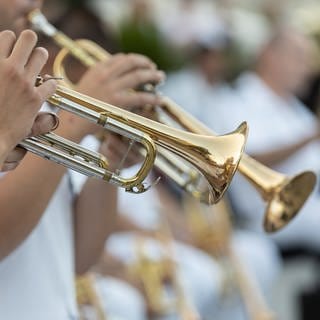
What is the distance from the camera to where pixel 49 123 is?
195 cm

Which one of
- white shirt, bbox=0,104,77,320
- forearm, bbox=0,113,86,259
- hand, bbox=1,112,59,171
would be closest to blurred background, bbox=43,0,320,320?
white shirt, bbox=0,104,77,320

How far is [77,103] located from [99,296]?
1.30m

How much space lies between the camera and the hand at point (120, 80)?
2287 mm

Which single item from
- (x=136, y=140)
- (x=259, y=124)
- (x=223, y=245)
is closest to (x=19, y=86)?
(x=136, y=140)

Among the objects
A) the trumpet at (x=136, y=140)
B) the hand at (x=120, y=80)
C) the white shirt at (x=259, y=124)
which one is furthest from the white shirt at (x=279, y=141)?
the trumpet at (x=136, y=140)

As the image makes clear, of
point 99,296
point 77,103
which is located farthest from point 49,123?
point 99,296

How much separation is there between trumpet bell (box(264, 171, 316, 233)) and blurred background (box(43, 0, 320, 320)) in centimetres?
182

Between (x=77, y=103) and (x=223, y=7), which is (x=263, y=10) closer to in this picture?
(x=223, y=7)

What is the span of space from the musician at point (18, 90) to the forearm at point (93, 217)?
0.60 meters

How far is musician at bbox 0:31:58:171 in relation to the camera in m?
1.84

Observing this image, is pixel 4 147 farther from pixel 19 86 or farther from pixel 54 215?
pixel 54 215

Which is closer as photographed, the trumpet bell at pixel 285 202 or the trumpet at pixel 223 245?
the trumpet bell at pixel 285 202

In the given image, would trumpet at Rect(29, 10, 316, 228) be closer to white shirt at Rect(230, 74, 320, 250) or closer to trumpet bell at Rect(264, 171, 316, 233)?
trumpet bell at Rect(264, 171, 316, 233)

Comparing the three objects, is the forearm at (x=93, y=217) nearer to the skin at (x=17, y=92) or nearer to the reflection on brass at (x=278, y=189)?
the reflection on brass at (x=278, y=189)
